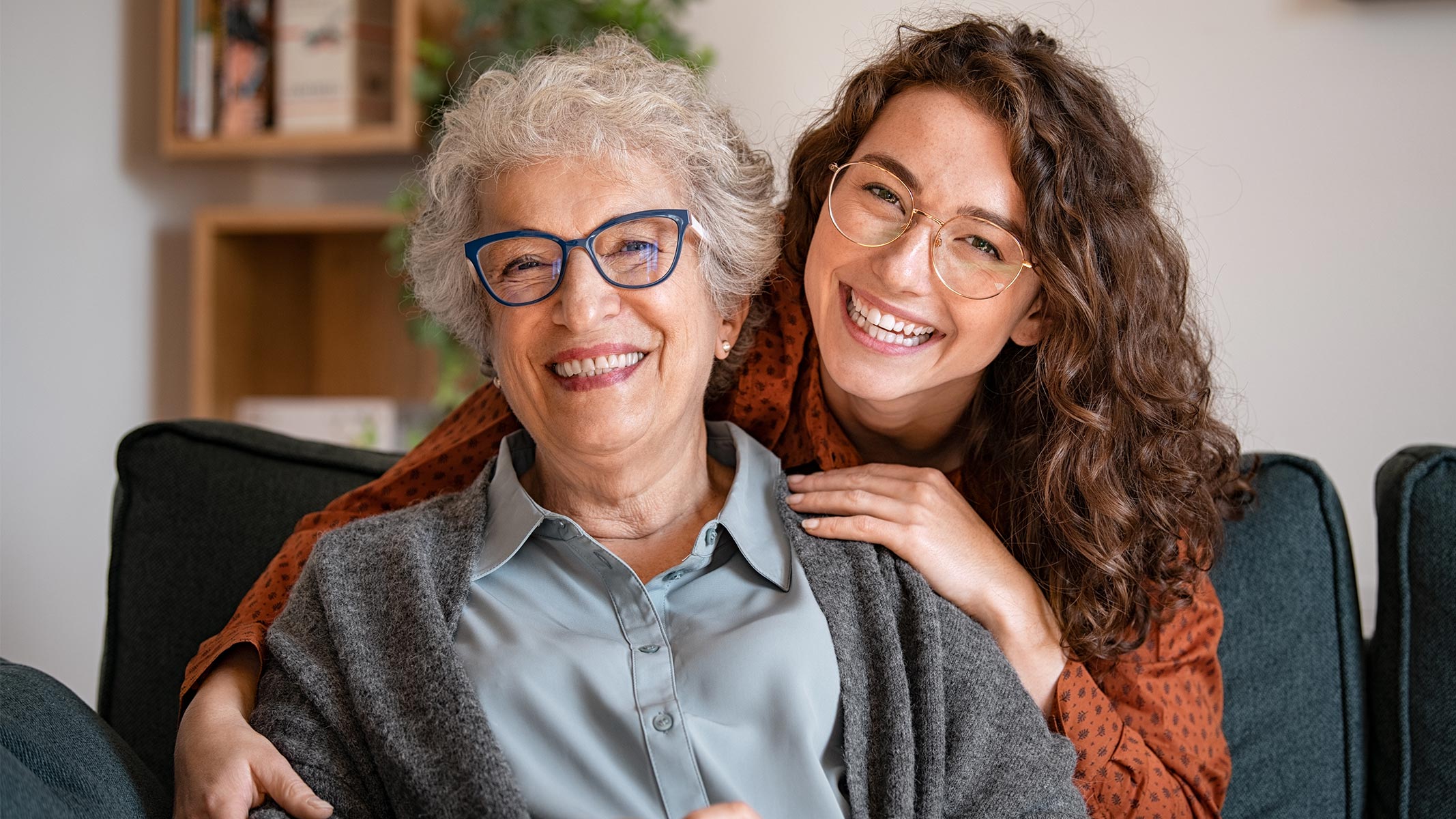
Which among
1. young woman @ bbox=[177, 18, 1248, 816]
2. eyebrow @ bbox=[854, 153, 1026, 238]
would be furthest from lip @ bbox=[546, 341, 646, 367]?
eyebrow @ bbox=[854, 153, 1026, 238]

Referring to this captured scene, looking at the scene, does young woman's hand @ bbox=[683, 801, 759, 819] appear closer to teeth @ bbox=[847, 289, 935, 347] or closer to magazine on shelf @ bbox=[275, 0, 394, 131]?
teeth @ bbox=[847, 289, 935, 347]

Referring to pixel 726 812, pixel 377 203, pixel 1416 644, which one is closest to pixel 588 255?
pixel 726 812

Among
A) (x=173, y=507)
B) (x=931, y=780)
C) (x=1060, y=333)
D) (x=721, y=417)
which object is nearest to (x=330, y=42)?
(x=173, y=507)

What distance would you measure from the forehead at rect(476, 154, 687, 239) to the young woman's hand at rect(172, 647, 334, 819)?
622 millimetres

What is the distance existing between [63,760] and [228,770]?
17 cm

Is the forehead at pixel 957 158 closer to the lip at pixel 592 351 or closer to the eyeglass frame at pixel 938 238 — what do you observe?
the eyeglass frame at pixel 938 238

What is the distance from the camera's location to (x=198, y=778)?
46.9 inches

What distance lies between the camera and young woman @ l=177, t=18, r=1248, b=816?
1429 millimetres

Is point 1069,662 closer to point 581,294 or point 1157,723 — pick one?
point 1157,723

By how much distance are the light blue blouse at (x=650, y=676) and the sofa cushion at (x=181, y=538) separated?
515 mm

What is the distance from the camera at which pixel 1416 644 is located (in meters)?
1.56

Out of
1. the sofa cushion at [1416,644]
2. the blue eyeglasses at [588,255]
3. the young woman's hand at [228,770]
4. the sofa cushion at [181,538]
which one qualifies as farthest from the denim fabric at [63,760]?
the sofa cushion at [1416,644]

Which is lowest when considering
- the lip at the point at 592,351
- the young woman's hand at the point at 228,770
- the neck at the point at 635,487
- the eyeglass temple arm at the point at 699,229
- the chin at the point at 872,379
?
the young woman's hand at the point at 228,770

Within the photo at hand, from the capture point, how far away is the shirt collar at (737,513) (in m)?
1.35
